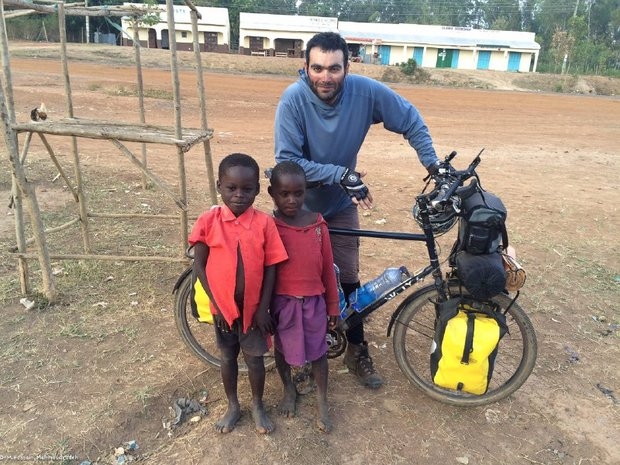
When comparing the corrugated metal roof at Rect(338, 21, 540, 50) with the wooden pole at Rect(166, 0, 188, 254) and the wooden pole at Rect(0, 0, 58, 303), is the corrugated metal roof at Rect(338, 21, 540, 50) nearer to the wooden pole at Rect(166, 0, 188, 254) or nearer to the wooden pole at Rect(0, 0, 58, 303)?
the wooden pole at Rect(166, 0, 188, 254)

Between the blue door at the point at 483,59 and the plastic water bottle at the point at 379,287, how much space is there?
51.7m

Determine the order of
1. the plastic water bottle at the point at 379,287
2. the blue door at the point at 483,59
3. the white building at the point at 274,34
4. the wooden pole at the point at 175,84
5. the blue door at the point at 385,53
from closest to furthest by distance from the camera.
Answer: the plastic water bottle at the point at 379,287, the wooden pole at the point at 175,84, the white building at the point at 274,34, the blue door at the point at 385,53, the blue door at the point at 483,59

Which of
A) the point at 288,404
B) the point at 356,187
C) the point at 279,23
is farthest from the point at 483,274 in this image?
the point at 279,23

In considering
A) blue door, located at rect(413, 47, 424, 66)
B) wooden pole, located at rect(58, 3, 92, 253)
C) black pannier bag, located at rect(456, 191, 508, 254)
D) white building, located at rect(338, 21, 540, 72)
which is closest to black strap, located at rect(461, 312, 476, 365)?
black pannier bag, located at rect(456, 191, 508, 254)

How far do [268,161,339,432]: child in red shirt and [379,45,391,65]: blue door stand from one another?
49.2 m

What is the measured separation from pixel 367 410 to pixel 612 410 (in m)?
1.53

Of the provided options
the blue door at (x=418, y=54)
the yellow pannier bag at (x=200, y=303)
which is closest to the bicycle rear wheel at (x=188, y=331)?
the yellow pannier bag at (x=200, y=303)

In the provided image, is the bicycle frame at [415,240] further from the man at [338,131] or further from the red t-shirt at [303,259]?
the red t-shirt at [303,259]

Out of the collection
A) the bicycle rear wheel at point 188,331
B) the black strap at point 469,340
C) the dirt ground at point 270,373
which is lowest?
the dirt ground at point 270,373

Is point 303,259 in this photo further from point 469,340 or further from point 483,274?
point 469,340

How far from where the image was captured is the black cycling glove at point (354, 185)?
2584 millimetres

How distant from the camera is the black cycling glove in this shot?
8.48ft

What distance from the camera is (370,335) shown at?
376 cm

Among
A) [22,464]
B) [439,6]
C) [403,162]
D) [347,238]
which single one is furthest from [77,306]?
[439,6]
